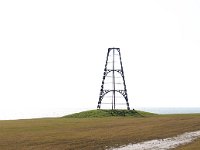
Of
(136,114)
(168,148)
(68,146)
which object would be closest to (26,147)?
(68,146)

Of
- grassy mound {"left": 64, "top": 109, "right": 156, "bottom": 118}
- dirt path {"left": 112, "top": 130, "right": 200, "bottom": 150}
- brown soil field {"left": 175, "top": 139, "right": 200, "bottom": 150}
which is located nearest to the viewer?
brown soil field {"left": 175, "top": 139, "right": 200, "bottom": 150}

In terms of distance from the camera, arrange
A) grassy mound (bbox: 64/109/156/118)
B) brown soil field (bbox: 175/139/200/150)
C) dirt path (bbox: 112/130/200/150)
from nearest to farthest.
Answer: brown soil field (bbox: 175/139/200/150)
dirt path (bbox: 112/130/200/150)
grassy mound (bbox: 64/109/156/118)

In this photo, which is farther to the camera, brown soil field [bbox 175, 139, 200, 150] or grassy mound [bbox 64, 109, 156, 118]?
grassy mound [bbox 64, 109, 156, 118]

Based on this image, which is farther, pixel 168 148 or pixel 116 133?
pixel 116 133

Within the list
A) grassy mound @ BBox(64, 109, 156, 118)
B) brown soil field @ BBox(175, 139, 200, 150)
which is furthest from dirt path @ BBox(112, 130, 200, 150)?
grassy mound @ BBox(64, 109, 156, 118)

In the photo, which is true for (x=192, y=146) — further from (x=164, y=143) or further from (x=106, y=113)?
(x=106, y=113)

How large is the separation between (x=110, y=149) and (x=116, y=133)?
41.6 feet

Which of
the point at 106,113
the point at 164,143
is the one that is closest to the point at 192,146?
the point at 164,143

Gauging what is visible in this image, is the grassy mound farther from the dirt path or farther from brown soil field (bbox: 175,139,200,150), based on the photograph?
brown soil field (bbox: 175,139,200,150)

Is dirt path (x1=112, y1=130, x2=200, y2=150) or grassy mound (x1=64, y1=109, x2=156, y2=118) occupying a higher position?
grassy mound (x1=64, y1=109, x2=156, y2=118)

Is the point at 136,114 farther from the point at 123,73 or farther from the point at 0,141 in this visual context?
the point at 0,141

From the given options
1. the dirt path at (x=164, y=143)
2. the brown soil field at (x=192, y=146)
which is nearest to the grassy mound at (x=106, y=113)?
the dirt path at (x=164, y=143)

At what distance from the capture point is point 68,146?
41344mm

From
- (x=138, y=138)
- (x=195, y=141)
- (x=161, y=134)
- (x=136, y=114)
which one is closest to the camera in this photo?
(x=195, y=141)
